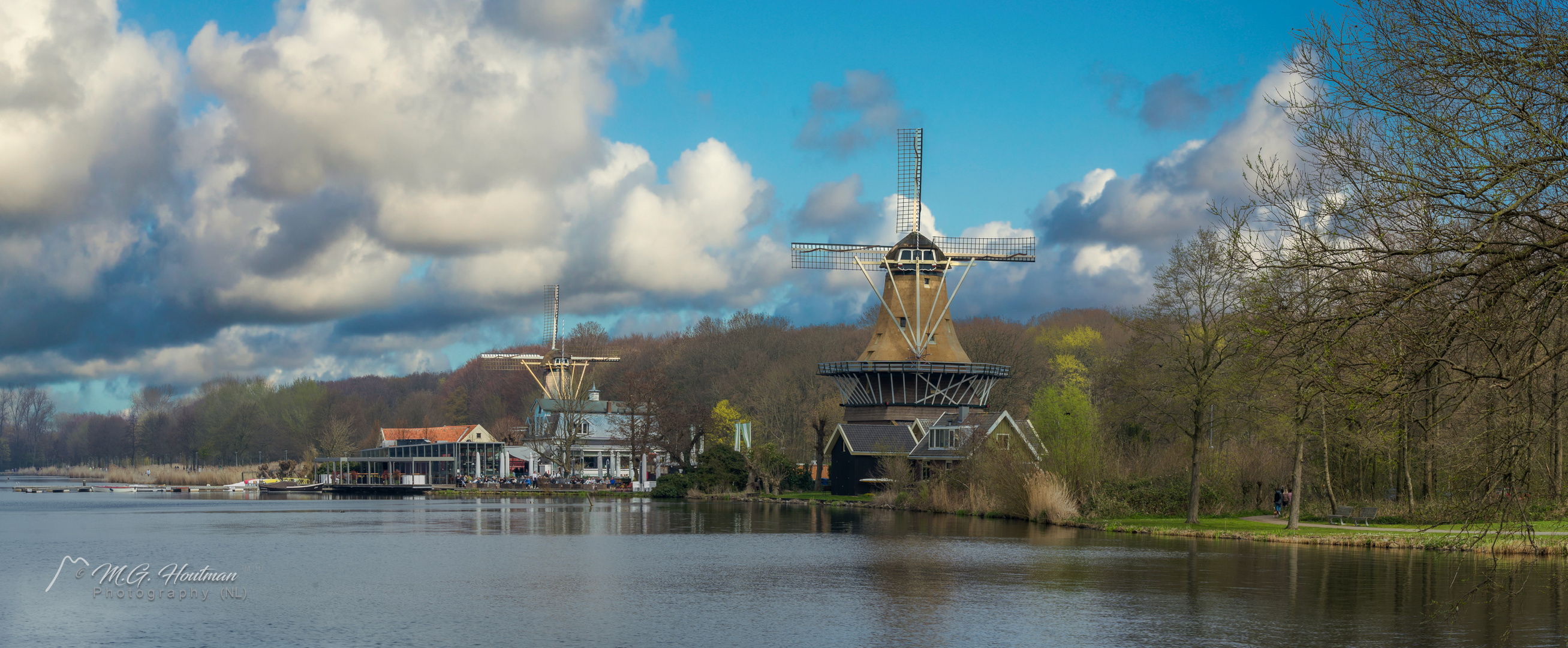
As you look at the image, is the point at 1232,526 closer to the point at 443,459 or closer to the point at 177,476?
the point at 443,459

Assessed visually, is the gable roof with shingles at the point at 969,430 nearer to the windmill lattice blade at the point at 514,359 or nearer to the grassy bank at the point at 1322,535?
the grassy bank at the point at 1322,535

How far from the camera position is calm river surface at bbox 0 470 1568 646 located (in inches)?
666

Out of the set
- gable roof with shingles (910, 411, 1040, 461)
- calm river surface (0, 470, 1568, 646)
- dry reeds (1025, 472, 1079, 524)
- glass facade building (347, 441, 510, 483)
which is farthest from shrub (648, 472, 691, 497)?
dry reeds (1025, 472, 1079, 524)

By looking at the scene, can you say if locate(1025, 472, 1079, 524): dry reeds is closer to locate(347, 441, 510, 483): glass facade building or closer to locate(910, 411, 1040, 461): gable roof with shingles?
locate(910, 411, 1040, 461): gable roof with shingles

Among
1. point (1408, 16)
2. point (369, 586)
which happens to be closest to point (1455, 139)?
point (1408, 16)

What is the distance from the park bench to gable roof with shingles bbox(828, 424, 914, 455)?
23.1m

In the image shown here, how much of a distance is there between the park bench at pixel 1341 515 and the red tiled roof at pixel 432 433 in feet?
227

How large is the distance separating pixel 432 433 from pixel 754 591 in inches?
3121

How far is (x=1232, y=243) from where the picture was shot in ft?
42.1

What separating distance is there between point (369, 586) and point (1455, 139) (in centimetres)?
1975

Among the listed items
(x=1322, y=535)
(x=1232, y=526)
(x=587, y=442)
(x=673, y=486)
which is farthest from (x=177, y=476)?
(x=1322, y=535)

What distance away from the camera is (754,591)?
22.2m

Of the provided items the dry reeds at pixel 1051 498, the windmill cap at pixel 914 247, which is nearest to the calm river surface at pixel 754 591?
the dry reeds at pixel 1051 498

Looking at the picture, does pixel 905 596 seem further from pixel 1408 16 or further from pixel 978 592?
pixel 1408 16
